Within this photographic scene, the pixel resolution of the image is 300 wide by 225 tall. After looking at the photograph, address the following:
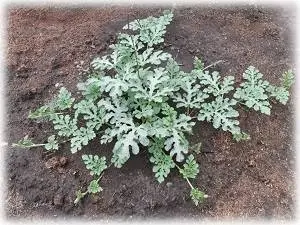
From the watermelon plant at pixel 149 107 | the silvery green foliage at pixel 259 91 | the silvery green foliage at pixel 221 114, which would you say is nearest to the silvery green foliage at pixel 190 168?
the watermelon plant at pixel 149 107

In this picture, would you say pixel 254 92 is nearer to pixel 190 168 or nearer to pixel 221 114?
pixel 221 114

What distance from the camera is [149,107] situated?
4078 millimetres

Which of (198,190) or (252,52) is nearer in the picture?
(198,190)

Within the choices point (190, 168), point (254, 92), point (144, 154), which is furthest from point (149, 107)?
point (254, 92)

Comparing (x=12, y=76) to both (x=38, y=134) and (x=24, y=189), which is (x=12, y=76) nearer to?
(x=38, y=134)

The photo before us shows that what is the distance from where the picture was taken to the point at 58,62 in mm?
4887

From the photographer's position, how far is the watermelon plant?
13.3 ft

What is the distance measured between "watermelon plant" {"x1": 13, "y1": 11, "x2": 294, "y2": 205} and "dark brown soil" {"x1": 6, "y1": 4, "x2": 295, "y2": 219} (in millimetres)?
110

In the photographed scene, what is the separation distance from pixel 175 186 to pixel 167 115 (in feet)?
1.84

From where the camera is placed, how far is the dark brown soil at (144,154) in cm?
407

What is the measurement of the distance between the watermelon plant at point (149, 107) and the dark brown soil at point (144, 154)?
0.36 ft

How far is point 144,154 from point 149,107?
41 cm

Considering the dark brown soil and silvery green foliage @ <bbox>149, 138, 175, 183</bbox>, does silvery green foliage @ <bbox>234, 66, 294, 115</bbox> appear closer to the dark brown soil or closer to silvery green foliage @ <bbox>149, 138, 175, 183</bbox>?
the dark brown soil

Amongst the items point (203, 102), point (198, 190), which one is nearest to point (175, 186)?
point (198, 190)
